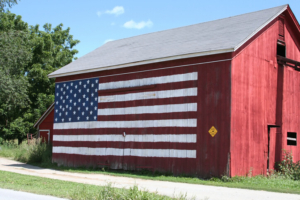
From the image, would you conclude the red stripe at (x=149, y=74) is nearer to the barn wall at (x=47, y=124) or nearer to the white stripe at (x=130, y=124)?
the white stripe at (x=130, y=124)

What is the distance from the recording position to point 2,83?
32156 mm

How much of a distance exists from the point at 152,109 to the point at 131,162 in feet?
11.0

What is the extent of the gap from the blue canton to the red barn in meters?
0.07

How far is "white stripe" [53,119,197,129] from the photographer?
60.3 feet

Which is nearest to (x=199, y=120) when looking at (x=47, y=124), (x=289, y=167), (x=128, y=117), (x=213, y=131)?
(x=213, y=131)

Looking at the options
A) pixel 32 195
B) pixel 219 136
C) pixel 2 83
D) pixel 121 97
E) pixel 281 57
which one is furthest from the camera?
pixel 2 83

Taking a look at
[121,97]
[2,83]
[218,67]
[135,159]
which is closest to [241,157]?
[218,67]

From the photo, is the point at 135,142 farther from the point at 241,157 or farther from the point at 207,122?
the point at 241,157

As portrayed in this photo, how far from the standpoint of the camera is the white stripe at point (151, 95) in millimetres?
18406

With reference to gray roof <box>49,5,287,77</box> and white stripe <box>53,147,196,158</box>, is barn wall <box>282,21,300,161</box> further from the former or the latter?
white stripe <box>53,147,196,158</box>

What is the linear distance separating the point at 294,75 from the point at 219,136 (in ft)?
24.9

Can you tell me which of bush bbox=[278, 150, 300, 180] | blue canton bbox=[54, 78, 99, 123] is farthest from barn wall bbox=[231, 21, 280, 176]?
blue canton bbox=[54, 78, 99, 123]

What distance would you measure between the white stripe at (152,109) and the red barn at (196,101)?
53 mm

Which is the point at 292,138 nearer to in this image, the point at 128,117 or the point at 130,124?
the point at 130,124
